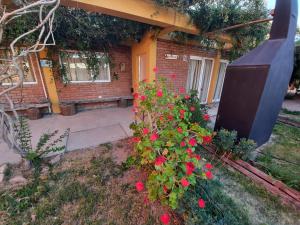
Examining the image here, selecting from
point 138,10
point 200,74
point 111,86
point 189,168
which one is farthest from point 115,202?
point 200,74

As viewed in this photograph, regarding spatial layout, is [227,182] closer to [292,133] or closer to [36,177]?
[36,177]

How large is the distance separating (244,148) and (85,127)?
12.3 ft

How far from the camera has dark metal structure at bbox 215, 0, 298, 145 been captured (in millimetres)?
2322

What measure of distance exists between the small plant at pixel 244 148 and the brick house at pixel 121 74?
2801 millimetres

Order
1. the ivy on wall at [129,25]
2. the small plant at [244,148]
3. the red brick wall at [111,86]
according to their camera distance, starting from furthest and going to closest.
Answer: the red brick wall at [111,86], the ivy on wall at [129,25], the small plant at [244,148]

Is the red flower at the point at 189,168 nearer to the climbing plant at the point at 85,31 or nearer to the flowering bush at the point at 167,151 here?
the flowering bush at the point at 167,151

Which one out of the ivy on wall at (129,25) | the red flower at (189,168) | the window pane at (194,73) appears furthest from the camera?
the window pane at (194,73)

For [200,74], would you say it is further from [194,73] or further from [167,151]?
[167,151]

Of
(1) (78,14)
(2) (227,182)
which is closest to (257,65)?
(2) (227,182)

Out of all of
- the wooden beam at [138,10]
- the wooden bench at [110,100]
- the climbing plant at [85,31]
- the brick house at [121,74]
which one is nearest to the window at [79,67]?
the brick house at [121,74]

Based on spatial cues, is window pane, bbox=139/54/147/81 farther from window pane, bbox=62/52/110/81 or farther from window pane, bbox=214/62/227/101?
window pane, bbox=214/62/227/101

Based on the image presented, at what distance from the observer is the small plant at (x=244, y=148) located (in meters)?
2.51

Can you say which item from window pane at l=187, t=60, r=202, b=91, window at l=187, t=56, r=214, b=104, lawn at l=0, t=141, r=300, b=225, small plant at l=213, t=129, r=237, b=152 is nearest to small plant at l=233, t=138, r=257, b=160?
small plant at l=213, t=129, r=237, b=152

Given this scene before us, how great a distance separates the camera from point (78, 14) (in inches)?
128
